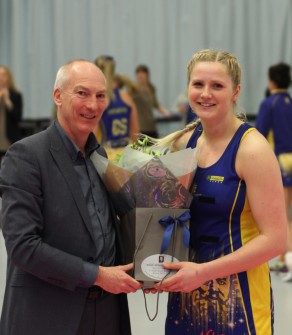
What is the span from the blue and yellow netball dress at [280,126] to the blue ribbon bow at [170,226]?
12.4 ft

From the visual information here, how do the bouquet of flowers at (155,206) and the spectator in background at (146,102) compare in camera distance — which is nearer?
the bouquet of flowers at (155,206)

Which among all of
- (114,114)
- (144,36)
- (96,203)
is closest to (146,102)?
(144,36)

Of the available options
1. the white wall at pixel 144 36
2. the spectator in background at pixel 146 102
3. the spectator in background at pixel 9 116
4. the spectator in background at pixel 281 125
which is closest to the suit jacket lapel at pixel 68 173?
the spectator in background at pixel 281 125

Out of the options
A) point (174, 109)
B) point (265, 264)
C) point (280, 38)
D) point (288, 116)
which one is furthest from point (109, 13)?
point (265, 264)

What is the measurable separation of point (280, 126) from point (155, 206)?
3.87 meters

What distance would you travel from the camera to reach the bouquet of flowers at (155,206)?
213cm

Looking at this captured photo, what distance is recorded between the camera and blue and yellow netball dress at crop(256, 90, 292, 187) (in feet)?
19.1

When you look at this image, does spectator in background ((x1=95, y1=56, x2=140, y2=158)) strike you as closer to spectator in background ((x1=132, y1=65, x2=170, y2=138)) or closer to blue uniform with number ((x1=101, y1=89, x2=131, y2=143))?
blue uniform with number ((x1=101, y1=89, x2=131, y2=143))

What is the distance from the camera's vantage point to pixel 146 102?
9.02 m

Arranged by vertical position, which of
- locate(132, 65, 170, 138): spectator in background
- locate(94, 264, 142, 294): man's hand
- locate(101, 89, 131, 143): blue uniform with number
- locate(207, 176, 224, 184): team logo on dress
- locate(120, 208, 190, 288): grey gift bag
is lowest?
locate(132, 65, 170, 138): spectator in background

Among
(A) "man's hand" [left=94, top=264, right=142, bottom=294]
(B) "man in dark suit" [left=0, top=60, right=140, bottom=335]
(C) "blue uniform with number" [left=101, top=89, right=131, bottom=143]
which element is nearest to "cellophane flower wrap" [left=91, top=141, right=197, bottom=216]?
(B) "man in dark suit" [left=0, top=60, right=140, bottom=335]

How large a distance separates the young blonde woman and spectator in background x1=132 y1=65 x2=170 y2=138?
6676 millimetres

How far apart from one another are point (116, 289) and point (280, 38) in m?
7.95

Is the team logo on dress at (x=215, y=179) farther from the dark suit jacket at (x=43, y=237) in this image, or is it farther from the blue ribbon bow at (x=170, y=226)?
the dark suit jacket at (x=43, y=237)
